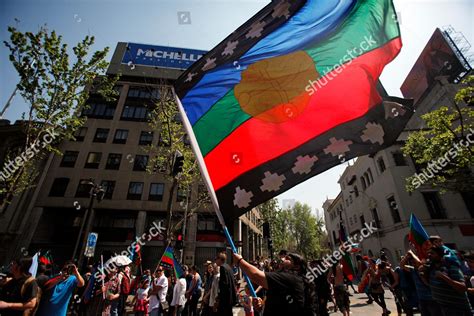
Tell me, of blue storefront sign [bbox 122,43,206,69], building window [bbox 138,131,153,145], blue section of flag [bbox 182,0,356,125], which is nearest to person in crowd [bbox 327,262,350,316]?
blue section of flag [bbox 182,0,356,125]

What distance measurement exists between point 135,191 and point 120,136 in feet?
25.9

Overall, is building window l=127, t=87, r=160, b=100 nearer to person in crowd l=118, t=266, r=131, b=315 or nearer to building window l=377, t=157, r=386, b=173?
person in crowd l=118, t=266, r=131, b=315

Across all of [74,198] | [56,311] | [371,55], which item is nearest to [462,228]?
[371,55]

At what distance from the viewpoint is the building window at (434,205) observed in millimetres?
20375

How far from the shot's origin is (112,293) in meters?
6.96

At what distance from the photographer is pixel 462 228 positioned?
19.3 metres

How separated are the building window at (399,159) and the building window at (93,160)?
3302 centimetres

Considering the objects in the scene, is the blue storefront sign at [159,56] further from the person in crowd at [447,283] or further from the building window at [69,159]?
the person in crowd at [447,283]

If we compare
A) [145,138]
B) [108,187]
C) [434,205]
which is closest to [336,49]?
[434,205]

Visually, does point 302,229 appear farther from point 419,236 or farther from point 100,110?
point 419,236

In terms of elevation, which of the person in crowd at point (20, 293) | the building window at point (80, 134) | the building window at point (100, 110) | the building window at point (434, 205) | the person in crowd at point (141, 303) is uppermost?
the building window at point (100, 110)

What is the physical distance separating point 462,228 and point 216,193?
26.2 m

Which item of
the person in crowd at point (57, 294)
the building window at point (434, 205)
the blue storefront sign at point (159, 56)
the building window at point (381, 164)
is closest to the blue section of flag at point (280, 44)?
the person in crowd at point (57, 294)

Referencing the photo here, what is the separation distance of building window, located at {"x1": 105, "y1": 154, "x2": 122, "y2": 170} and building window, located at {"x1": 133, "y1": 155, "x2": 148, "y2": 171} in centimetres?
184
